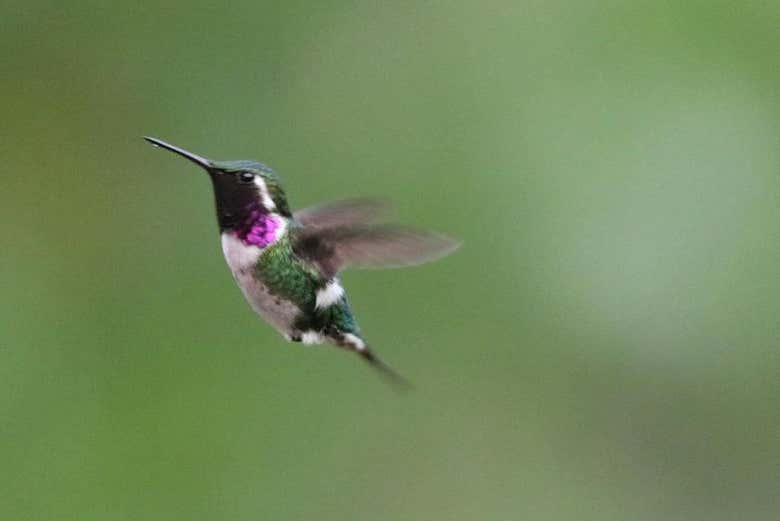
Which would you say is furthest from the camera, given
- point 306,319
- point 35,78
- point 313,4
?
point 313,4

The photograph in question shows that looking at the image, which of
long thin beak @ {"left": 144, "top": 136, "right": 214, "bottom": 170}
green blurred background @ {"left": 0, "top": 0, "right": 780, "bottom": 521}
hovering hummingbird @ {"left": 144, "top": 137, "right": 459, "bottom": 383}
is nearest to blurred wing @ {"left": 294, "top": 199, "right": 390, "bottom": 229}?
hovering hummingbird @ {"left": 144, "top": 137, "right": 459, "bottom": 383}

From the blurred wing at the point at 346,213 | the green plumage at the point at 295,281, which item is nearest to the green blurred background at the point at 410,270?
the blurred wing at the point at 346,213

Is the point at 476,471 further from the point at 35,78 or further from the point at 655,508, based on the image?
the point at 35,78

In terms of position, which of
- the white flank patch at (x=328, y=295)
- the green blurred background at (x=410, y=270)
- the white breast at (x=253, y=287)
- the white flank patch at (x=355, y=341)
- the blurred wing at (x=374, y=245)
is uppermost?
the blurred wing at (x=374, y=245)

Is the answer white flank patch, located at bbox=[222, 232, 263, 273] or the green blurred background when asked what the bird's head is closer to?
white flank patch, located at bbox=[222, 232, 263, 273]

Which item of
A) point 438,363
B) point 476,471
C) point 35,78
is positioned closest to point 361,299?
point 438,363

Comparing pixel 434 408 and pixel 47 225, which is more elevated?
pixel 47 225

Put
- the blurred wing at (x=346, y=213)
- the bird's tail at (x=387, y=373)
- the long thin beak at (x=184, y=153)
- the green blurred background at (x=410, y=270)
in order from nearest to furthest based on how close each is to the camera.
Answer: the long thin beak at (x=184, y=153), the bird's tail at (x=387, y=373), the blurred wing at (x=346, y=213), the green blurred background at (x=410, y=270)

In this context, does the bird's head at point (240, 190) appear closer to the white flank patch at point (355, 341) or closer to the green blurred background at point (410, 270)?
the white flank patch at point (355, 341)

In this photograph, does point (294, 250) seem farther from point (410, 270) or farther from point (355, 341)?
point (410, 270)
